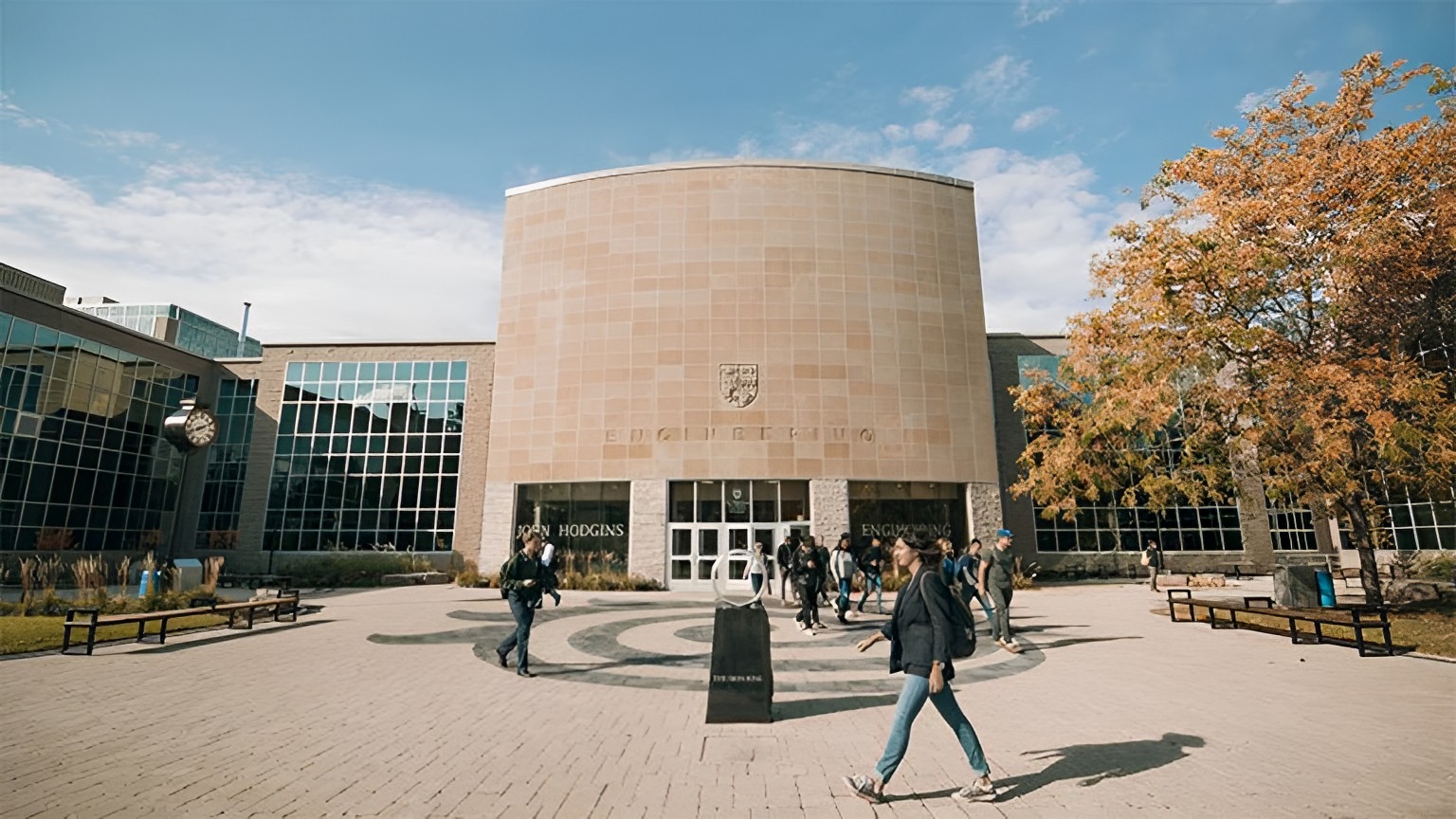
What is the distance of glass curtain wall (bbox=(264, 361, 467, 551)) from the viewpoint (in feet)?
103

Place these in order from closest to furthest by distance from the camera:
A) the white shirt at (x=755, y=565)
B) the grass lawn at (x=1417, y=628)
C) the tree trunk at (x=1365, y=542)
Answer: the grass lawn at (x=1417, y=628) < the white shirt at (x=755, y=565) < the tree trunk at (x=1365, y=542)

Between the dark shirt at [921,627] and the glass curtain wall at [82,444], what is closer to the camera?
the dark shirt at [921,627]

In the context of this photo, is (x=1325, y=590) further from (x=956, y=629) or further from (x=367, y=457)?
(x=367, y=457)

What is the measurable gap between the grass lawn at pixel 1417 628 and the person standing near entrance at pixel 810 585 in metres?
8.97

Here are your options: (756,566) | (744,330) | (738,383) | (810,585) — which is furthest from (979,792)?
(744,330)

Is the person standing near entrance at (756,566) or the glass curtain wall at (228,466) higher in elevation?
→ the glass curtain wall at (228,466)

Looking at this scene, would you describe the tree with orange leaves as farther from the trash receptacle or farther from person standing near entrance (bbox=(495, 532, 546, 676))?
the trash receptacle

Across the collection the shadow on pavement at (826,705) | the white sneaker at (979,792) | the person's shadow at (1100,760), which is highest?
the white sneaker at (979,792)

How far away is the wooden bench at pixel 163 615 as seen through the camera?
36.7 feet

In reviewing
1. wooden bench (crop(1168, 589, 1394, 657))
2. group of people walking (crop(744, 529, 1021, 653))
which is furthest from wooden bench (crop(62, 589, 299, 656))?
wooden bench (crop(1168, 589, 1394, 657))

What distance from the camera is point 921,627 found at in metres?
5.32

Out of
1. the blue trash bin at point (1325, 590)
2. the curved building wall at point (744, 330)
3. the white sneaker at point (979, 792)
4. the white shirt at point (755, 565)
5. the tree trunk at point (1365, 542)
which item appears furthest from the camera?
the curved building wall at point (744, 330)

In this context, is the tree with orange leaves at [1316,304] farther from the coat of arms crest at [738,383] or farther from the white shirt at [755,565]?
the coat of arms crest at [738,383]

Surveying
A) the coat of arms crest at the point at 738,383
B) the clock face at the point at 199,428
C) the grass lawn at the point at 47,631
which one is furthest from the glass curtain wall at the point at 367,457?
the grass lawn at the point at 47,631
